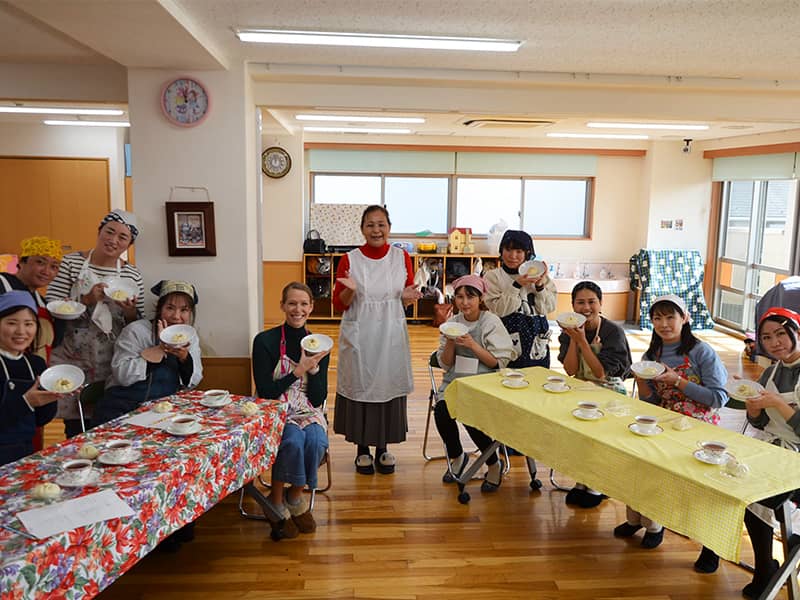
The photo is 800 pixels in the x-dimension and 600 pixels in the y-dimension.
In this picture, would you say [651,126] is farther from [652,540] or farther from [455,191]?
[652,540]

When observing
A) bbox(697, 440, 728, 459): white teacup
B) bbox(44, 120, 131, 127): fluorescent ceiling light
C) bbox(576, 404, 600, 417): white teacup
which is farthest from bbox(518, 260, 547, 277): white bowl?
bbox(44, 120, 131, 127): fluorescent ceiling light

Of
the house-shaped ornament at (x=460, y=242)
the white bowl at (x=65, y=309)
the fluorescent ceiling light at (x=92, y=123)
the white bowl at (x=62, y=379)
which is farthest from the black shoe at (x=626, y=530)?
the fluorescent ceiling light at (x=92, y=123)

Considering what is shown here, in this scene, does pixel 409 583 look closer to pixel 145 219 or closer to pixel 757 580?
pixel 757 580

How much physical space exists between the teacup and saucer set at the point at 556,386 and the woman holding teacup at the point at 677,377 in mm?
405

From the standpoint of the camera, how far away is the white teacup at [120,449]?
2.32 metres

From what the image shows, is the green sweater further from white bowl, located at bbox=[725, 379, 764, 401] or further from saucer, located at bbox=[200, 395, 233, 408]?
white bowl, located at bbox=[725, 379, 764, 401]

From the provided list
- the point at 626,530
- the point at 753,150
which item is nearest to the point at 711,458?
the point at 626,530

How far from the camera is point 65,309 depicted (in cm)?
322

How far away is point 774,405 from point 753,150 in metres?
6.36

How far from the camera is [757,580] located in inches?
107

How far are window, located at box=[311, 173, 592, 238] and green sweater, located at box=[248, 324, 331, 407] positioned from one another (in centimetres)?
613

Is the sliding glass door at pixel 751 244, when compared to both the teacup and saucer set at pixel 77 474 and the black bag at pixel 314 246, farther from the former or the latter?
the teacup and saucer set at pixel 77 474

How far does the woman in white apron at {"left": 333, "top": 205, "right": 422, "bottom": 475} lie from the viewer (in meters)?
3.82

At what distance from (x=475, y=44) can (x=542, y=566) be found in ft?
9.11
